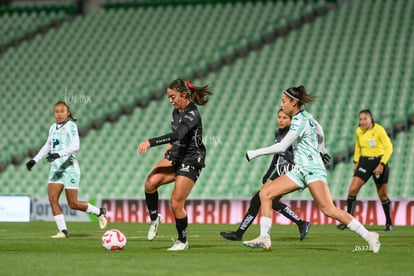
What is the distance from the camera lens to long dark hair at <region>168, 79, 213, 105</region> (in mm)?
12508

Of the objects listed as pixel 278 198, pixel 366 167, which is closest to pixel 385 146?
pixel 366 167

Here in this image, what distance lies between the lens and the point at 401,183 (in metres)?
23.7

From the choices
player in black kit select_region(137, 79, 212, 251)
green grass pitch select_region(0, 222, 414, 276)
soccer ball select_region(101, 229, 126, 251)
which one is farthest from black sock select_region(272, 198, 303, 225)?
soccer ball select_region(101, 229, 126, 251)

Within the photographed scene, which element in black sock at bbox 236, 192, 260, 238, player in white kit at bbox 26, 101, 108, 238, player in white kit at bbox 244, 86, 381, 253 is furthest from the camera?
player in white kit at bbox 26, 101, 108, 238

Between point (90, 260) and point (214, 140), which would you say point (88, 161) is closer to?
point (214, 140)

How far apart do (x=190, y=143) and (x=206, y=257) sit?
193 centimetres

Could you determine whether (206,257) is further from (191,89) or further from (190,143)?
(191,89)

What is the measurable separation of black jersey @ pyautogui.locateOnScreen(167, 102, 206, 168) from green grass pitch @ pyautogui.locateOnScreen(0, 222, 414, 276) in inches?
46.8

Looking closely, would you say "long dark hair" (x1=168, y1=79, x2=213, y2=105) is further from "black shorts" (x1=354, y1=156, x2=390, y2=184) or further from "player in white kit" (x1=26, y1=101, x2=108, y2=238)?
"black shorts" (x1=354, y1=156, x2=390, y2=184)

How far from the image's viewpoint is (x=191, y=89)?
12617 mm

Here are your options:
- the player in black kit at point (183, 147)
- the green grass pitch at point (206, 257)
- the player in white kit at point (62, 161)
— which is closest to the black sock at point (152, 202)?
the green grass pitch at point (206, 257)

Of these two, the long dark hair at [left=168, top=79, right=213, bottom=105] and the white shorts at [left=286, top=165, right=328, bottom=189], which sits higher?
the long dark hair at [left=168, top=79, right=213, bottom=105]

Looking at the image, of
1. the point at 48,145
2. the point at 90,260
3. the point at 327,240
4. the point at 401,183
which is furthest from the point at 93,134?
the point at 90,260

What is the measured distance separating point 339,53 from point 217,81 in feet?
12.8
